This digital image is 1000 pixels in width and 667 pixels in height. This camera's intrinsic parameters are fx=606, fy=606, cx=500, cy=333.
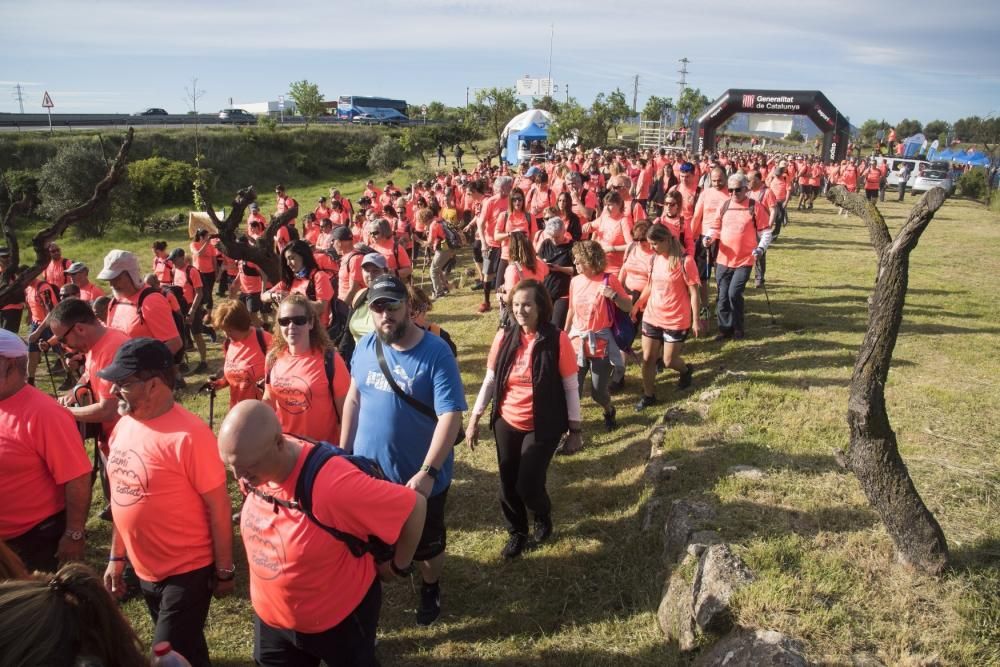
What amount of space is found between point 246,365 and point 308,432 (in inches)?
35.3

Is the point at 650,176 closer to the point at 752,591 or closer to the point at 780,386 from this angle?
the point at 780,386

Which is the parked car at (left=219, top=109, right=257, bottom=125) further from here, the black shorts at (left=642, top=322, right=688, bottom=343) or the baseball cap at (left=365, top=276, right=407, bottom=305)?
the baseball cap at (left=365, top=276, right=407, bottom=305)

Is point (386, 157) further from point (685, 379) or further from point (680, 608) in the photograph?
point (680, 608)

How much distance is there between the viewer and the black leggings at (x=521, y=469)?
402 cm

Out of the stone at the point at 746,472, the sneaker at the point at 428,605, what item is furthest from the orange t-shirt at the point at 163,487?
the stone at the point at 746,472

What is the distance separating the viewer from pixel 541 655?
3.48 metres

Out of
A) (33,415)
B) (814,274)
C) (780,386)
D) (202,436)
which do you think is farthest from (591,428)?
(814,274)

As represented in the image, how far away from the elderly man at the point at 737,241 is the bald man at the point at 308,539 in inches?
231

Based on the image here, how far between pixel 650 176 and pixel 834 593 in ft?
47.2

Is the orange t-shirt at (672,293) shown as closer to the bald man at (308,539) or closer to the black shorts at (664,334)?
the black shorts at (664,334)

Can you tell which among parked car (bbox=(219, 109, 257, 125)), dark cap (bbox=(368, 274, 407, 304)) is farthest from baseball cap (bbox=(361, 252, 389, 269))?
parked car (bbox=(219, 109, 257, 125))

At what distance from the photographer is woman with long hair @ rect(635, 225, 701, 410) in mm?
5855

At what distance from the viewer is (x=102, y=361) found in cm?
384

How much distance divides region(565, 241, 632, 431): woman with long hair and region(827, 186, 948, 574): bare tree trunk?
2551 mm
